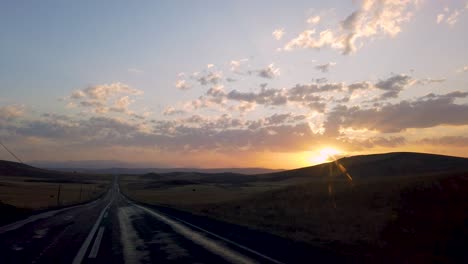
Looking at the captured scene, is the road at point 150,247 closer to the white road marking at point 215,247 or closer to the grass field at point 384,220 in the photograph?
the white road marking at point 215,247

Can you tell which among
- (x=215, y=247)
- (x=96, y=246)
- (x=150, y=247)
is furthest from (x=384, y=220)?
(x=96, y=246)

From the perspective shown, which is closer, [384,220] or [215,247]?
[215,247]

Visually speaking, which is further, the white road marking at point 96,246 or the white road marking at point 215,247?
the white road marking at point 96,246

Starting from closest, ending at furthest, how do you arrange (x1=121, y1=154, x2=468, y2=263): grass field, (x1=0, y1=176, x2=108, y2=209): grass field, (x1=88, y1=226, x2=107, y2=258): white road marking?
(x1=88, y1=226, x2=107, y2=258): white road marking < (x1=121, y1=154, x2=468, y2=263): grass field < (x1=0, y1=176, x2=108, y2=209): grass field

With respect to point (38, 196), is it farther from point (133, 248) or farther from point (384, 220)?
point (133, 248)

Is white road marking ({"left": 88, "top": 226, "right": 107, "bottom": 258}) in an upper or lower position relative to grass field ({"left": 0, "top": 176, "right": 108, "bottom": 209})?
upper

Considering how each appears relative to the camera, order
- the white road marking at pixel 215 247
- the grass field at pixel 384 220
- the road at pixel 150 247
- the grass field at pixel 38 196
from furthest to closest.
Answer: the grass field at pixel 38 196
the grass field at pixel 384 220
the road at pixel 150 247
the white road marking at pixel 215 247

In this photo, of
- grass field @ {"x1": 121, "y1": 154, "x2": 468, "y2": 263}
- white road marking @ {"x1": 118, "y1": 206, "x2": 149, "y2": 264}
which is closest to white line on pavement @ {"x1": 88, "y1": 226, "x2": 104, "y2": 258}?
white road marking @ {"x1": 118, "y1": 206, "x2": 149, "y2": 264}

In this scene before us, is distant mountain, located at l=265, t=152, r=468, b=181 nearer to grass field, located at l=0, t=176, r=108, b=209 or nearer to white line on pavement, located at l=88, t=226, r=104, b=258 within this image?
grass field, located at l=0, t=176, r=108, b=209

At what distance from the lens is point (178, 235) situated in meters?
19.0

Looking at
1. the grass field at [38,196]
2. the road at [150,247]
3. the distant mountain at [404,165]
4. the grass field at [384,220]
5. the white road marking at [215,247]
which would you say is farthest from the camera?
the distant mountain at [404,165]

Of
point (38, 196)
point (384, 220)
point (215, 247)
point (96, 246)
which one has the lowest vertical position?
point (38, 196)

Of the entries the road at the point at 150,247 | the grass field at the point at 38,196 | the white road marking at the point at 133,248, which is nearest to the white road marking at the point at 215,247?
the road at the point at 150,247

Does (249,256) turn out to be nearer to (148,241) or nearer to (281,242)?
(281,242)
